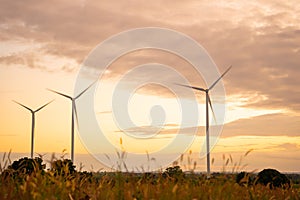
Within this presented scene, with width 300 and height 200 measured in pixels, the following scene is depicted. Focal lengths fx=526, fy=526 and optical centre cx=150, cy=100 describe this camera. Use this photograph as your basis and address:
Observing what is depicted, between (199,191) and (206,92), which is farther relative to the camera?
(206,92)

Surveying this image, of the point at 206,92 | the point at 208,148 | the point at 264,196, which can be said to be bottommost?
the point at 264,196

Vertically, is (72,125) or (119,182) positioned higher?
(72,125)

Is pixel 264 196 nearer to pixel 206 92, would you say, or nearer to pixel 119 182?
pixel 119 182

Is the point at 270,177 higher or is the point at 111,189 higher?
the point at 270,177

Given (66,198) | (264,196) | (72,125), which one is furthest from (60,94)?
(66,198)

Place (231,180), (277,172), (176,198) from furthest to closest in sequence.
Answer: (277,172)
(231,180)
(176,198)

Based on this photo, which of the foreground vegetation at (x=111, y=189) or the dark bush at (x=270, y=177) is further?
the dark bush at (x=270, y=177)

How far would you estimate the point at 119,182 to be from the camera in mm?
11523

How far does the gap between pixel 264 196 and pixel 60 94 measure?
2731cm

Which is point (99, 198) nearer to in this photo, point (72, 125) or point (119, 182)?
point (119, 182)

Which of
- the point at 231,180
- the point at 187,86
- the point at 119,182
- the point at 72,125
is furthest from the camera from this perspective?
the point at 72,125

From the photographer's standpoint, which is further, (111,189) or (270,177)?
(270,177)

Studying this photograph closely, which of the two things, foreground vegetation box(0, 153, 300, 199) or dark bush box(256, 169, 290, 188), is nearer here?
foreground vegetation box(0, 153, 300, 199)

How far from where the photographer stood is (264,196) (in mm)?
14453
